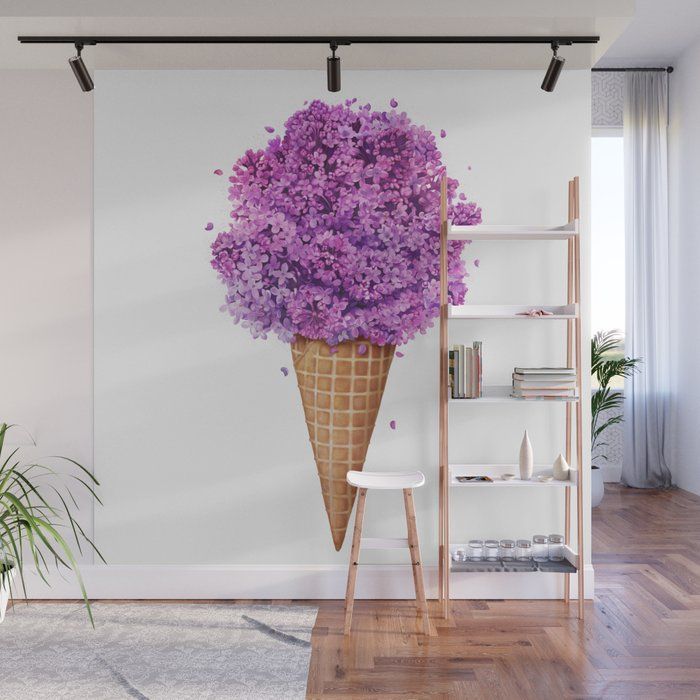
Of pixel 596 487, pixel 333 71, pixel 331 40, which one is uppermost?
pixel 331 40

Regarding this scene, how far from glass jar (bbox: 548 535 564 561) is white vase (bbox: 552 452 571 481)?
297mm

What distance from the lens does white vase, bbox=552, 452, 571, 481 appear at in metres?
3.01

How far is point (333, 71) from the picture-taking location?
2914mm

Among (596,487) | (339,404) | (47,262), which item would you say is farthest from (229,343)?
(596,487)

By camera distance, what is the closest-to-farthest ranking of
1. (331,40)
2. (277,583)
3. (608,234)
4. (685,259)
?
(331,40), (277,583), (685,259), (608,234)

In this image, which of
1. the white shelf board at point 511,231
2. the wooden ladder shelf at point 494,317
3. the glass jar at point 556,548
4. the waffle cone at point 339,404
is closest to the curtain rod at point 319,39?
the wooden ladder shelf at point 494,317

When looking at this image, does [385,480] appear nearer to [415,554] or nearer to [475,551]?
[415,554]

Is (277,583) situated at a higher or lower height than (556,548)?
lower

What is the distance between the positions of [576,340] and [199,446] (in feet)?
5.96

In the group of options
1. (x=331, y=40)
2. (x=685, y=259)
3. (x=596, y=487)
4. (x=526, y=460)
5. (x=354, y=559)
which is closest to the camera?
(x=354, y=559)

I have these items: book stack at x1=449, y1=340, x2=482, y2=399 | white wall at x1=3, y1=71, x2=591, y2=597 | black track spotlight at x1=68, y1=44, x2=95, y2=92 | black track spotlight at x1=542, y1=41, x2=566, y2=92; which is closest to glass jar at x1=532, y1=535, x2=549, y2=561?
white wall at x1=3, y1=71, x2=591, y2=597

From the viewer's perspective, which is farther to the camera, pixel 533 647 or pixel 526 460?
pixel 526 460

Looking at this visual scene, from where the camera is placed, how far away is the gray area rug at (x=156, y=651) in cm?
232

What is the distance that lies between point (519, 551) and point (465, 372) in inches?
34.1
